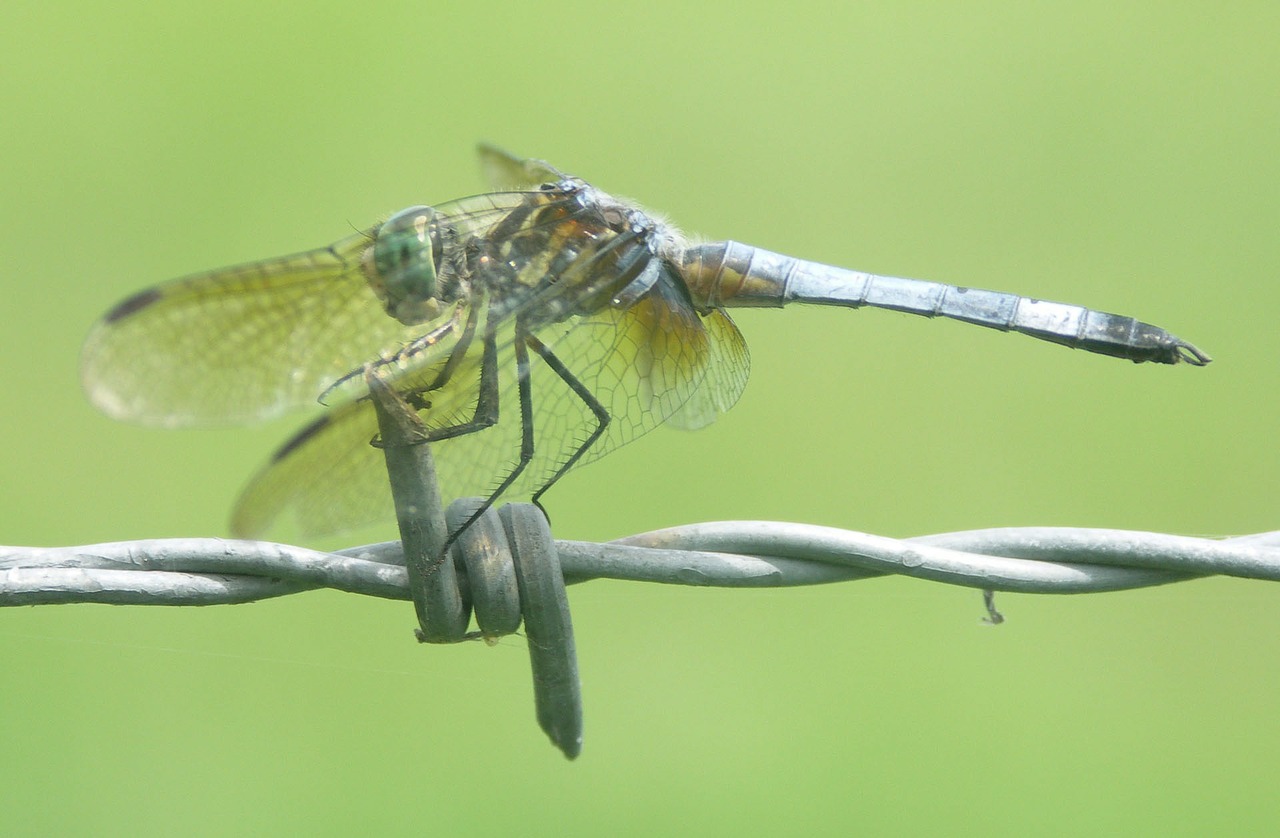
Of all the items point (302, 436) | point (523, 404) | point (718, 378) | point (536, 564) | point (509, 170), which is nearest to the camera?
point (536, 564)

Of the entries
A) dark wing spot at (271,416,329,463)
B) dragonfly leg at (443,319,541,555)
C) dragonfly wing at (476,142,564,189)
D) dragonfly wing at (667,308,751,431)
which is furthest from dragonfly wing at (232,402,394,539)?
dragonfly wing at (476,142,564,189)

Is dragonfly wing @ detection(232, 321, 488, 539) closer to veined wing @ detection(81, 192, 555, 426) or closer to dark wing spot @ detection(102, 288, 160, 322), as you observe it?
veined wing @ detection(81, 192, 555, 426)

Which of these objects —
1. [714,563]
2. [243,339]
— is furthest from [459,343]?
[714,563]

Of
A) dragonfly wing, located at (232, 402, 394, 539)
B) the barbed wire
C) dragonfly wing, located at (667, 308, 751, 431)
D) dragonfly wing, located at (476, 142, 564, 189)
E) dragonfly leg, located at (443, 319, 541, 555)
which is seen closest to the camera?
the barbed wire

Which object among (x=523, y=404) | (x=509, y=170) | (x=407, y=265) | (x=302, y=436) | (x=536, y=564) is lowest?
(x=536, y=564)

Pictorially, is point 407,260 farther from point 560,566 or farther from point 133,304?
point 560,566

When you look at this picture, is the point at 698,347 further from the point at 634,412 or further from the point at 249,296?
the point at 249,296

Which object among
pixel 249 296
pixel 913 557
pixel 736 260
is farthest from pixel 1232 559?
pixel 249 296
